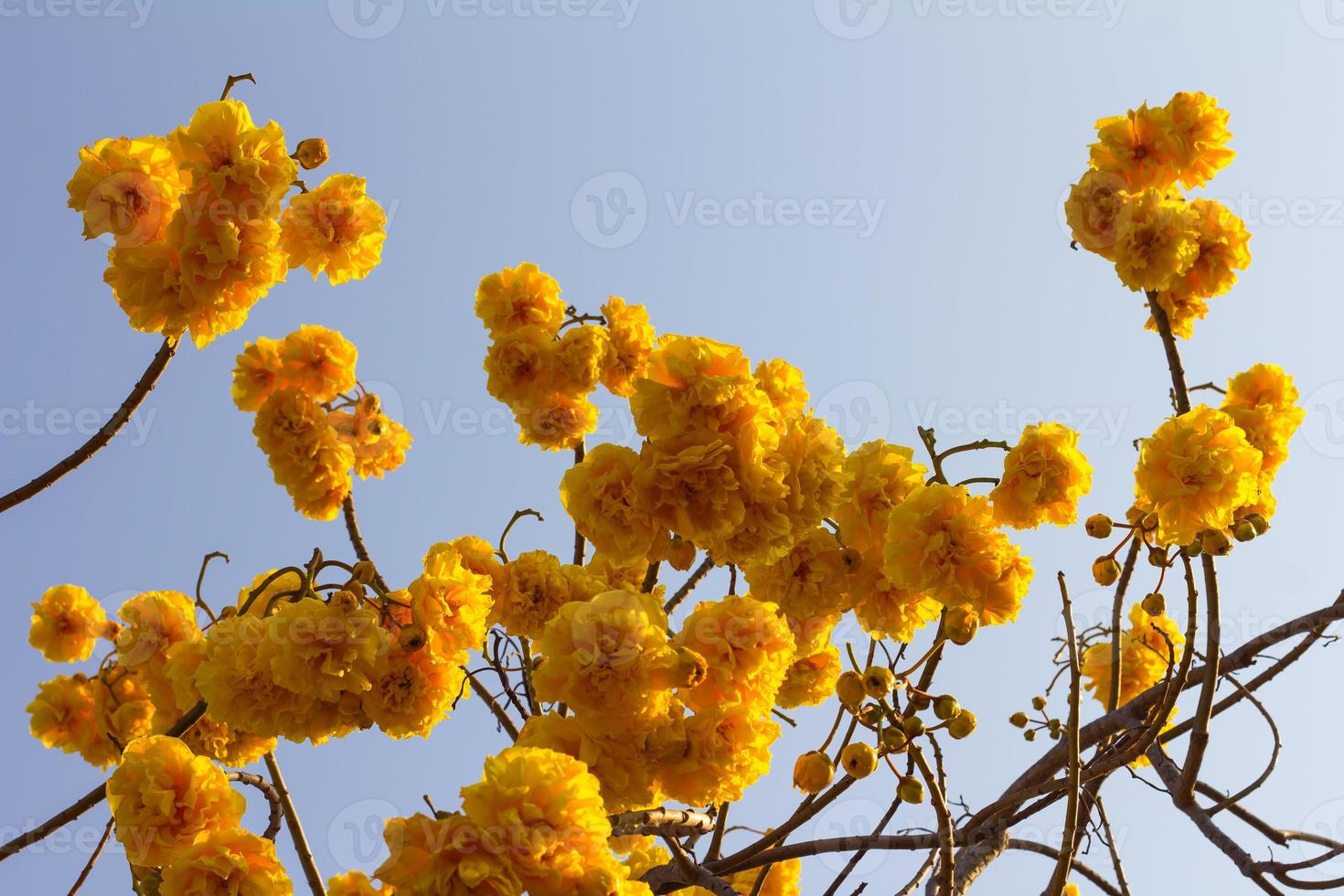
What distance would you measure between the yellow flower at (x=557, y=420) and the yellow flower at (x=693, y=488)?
204cm

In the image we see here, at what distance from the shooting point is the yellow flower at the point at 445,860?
53.7 inches

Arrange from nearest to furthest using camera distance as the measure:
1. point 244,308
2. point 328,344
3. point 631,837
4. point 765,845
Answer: point 765,845 < point 244,308 < point 631,837 < point 328,344

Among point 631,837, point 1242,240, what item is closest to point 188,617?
point 631,837

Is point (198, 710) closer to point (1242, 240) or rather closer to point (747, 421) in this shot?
point (747, 421)

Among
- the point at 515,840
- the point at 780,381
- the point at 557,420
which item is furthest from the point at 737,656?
the point at 557,420

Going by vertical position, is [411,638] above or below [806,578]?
above

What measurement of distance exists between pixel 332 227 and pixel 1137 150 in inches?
115

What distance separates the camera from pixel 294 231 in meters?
3.10

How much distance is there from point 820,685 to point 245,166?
2238mm

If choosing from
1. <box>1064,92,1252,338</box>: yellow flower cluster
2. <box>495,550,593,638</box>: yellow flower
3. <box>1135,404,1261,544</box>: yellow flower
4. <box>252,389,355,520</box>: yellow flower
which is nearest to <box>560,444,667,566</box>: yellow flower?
<box>495,550,593,638</box>: yellow flower

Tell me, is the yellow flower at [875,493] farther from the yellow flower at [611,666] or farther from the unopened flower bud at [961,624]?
the yellow flower at [611,666]

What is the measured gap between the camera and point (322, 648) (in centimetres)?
214

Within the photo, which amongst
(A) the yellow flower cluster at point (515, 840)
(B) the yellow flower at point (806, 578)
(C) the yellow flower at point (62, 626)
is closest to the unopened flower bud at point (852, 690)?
(B) the yellow flower at point (806, 578)

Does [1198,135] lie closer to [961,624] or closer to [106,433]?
[961,624]
